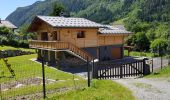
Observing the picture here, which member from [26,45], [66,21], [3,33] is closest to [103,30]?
[66,21]

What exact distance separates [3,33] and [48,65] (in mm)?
32815

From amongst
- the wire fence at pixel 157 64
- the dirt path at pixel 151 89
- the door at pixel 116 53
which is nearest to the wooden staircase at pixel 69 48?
the wire fence at pixel 157 64

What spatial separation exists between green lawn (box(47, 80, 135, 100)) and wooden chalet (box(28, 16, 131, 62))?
15.6 m

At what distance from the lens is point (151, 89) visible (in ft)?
55.7

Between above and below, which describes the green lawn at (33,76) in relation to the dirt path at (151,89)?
below

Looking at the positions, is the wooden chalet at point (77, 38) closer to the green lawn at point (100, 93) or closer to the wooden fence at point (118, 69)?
the wooden fence at point (118, 69)

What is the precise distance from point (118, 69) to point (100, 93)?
8157mm

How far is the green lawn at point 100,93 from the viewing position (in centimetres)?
1441

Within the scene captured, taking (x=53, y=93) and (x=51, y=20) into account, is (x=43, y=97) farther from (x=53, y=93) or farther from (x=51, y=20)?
(x=51, y=20)

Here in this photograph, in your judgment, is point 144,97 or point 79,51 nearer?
point 144,97

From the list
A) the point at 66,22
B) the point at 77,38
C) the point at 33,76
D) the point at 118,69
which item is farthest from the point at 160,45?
the point at 33,76

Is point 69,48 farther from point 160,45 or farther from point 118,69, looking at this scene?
point 160,45

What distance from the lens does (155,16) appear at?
161 m

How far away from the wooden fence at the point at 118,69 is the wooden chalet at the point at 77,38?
30.2ft
